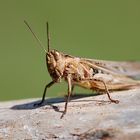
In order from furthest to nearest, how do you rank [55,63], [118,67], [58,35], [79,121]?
[58,35] → [118,67] → [55,63] → [79,121]

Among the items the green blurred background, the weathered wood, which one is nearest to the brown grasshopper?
the weathered wood

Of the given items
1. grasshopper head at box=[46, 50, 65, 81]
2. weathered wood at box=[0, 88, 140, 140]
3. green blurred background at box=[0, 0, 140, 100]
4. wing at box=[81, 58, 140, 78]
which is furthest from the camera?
green blurred background at box=[0, 0, 140, 100]

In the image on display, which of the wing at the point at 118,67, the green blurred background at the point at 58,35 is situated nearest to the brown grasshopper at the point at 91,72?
the wing at the point at 118,67

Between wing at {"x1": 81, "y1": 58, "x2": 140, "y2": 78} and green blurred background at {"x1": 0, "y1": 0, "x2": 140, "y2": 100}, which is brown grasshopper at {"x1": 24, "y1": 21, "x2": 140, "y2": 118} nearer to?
wing at {"x1": 81, "y1": 58, "x2": 140, "y2": 78}

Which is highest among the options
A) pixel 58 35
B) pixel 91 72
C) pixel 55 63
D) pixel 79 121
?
pixel 58 35

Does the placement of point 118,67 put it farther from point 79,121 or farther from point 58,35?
point 58,35

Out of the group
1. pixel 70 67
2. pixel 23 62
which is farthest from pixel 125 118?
pixel 23 62

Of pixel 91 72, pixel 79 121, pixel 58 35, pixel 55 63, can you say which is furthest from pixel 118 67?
pixel 58 35
